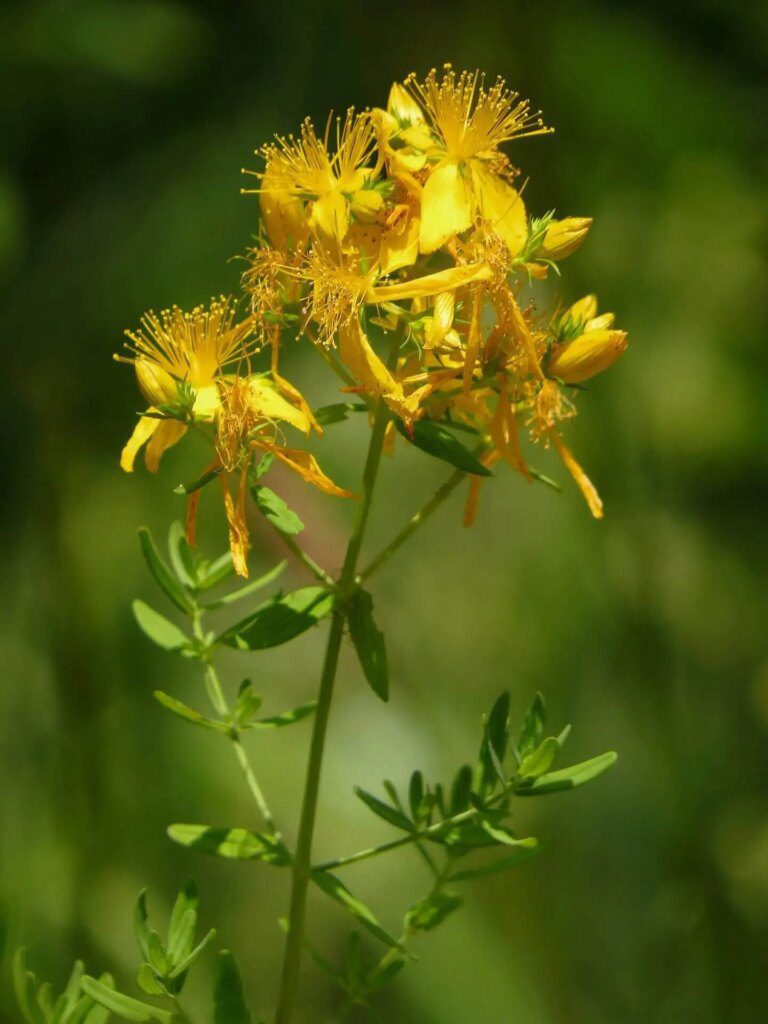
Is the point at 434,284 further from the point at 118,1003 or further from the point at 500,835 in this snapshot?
the point at 118,1003

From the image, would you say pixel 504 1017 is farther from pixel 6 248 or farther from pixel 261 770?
pixel 6 248

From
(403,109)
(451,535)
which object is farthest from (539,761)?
(451,535)

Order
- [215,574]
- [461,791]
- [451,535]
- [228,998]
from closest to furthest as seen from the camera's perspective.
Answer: [228,998] → [461,791] → [215,574] → [451,535]

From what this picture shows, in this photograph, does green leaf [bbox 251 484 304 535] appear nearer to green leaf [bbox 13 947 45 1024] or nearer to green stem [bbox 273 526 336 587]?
green stem [bbox 273 526 336 587]

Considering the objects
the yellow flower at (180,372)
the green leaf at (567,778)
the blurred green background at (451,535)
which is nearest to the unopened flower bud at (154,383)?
the yellow flower at (180,372)

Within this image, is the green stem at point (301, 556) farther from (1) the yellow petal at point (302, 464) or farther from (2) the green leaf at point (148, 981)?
(2) the green leaf at point (148, 981)

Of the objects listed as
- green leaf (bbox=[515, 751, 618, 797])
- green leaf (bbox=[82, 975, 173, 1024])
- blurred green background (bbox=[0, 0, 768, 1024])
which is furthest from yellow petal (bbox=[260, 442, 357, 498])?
blurred green background (bbox=[0, 0, 768, 1024])

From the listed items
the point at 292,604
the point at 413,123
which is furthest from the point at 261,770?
the point at 413,123
